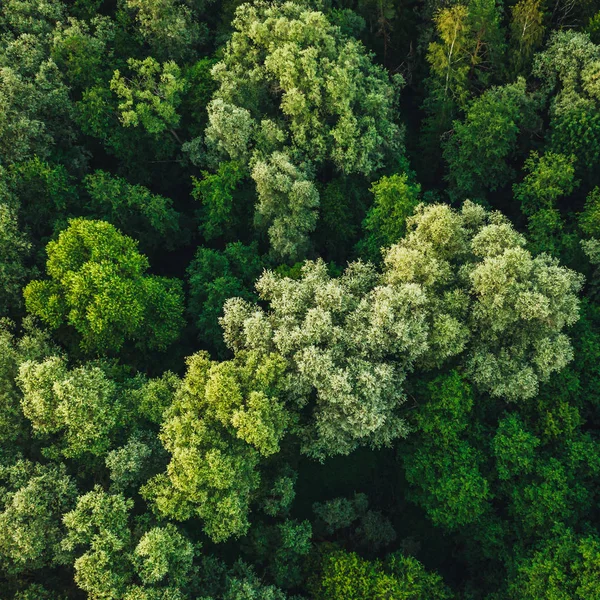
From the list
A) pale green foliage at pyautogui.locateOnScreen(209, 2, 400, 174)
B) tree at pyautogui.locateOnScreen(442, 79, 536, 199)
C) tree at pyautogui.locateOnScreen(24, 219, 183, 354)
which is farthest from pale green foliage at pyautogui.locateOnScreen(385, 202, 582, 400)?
tree at pyautogui.locateOnScreen(24, 219, 183, 354)

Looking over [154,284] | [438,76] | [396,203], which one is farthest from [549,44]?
[154,284]

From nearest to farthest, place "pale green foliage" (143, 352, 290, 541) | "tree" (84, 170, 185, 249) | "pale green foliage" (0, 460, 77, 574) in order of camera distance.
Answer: "pale green foliage" (0, 460, 77, 574), "pale green foliage" (143, 352, 290, 541), "tree" (84, 170, 185, 249)

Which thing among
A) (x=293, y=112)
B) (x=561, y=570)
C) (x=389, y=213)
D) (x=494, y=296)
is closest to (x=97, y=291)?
(x=293, y=112)

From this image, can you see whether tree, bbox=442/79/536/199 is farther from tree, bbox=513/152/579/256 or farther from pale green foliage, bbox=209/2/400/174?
pale green foliage, bbox=209/2/400/174

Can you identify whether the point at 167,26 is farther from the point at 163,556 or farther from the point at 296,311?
the point at 163,556

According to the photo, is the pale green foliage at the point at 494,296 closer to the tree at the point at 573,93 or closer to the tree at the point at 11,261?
the tree at the point at 573,93

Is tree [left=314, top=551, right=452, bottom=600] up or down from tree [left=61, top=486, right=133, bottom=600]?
down

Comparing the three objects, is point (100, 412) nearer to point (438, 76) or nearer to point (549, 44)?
point (438, 76)
